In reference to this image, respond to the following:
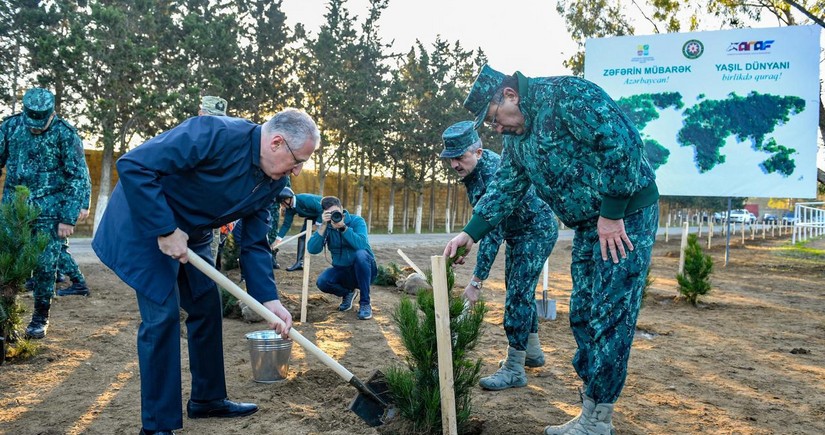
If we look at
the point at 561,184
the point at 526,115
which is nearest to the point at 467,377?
the point at 561,184

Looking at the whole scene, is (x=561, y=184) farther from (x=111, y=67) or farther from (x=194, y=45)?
(x=194, y=45)

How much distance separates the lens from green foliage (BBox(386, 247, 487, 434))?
3074 millimetres

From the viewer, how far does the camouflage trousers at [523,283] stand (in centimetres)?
432

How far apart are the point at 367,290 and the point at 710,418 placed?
3956mm

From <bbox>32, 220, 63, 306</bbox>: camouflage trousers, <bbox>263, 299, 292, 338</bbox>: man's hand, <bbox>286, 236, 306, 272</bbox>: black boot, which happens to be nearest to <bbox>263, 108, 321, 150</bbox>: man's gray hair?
<bbox>263, 299, 292, 338</bbox>: man's hand

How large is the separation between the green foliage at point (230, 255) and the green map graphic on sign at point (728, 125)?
763cm

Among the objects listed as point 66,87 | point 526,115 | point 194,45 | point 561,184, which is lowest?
point 561,184

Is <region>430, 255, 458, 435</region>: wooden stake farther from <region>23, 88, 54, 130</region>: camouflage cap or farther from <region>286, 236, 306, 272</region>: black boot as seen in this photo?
<region>286, 236, 306, 272</region>: black boot

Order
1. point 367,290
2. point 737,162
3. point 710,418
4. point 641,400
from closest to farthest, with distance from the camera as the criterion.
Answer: point 710,418
point 641,400
point 367,290
point 737,162

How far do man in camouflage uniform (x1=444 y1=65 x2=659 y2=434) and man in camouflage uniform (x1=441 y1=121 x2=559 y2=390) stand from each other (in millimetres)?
1095

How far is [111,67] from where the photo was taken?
1928 cm

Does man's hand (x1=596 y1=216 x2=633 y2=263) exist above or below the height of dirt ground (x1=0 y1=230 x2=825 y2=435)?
above

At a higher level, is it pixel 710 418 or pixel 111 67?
pixel 111 67

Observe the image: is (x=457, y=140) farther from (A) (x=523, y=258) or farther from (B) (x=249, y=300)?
(B) (x=249, y=300)
